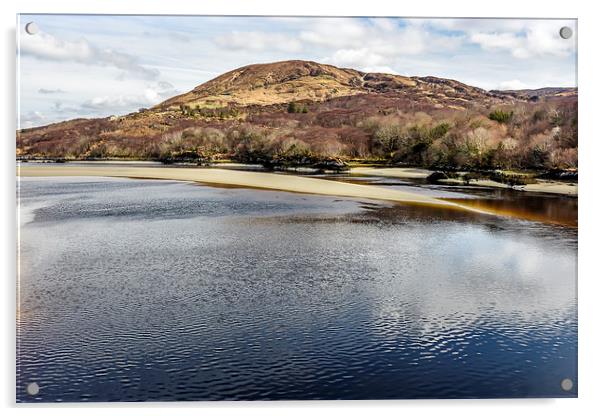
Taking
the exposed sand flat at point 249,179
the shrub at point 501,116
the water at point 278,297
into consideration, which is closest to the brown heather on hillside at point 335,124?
the shrub at point 501,116

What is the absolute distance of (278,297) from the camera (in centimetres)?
473

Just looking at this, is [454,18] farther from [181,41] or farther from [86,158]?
[86,158]

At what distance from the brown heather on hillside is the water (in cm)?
37

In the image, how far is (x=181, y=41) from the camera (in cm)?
488

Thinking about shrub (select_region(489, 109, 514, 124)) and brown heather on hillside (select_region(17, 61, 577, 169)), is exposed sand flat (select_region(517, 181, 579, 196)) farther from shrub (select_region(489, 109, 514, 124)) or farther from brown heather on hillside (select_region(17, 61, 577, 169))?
shrub (select_region(489, 109, 514, 124))

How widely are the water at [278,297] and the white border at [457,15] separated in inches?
4.5

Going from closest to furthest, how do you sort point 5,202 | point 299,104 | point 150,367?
point 150,367 → point 5,202 → point 299,104

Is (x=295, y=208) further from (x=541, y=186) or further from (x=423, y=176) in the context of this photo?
(x=541, y=186)

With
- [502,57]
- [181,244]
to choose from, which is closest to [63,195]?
[181,244]

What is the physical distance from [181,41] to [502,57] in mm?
2564

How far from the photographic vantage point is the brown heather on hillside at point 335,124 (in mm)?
5055

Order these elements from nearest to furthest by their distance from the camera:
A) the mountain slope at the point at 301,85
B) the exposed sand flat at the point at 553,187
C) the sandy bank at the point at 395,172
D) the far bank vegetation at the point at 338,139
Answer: the exposed sand flat at the point at 553,187
the mountain slope at the point at 301,85
the far bank vegetation at the point at 338,139
the sandy bank at the point at 395,172

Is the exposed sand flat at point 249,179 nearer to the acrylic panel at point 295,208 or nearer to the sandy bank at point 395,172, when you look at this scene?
the acrylic panel at point 295,208

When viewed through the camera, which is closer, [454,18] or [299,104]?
[454,18]
